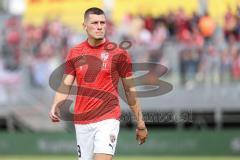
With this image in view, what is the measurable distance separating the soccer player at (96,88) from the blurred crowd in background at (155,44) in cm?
1219

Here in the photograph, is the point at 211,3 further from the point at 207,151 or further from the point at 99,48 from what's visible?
the point at 99,48


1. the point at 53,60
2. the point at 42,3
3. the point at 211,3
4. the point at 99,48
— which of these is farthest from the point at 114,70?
Answer: the point at 42,3

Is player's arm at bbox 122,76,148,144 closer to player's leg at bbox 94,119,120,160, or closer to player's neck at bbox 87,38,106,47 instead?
player's leg at bbox 94,119,120,160

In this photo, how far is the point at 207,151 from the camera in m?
22.4

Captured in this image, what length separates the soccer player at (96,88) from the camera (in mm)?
9141

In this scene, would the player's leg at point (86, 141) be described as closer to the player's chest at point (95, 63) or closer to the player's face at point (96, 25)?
the player's chest at point (95, 63)

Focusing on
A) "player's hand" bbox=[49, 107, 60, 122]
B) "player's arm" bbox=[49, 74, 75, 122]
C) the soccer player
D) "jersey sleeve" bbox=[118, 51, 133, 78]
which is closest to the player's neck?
the soccer player

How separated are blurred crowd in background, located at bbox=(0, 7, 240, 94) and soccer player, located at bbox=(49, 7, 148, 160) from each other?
12.2m

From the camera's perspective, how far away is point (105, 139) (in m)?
9.01

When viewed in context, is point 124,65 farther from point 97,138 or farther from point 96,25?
point 97,138

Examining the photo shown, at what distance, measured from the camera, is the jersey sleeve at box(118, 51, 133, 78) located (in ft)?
30.4

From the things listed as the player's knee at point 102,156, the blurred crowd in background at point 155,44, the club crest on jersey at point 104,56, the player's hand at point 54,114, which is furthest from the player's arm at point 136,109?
the blurred crowd in background at point 155,44

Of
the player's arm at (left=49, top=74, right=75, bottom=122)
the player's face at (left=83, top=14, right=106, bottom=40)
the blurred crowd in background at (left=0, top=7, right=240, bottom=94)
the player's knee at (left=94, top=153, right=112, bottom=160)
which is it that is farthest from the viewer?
the blurred crowd in background at (left=0, top=7, right=240, bottom=94)

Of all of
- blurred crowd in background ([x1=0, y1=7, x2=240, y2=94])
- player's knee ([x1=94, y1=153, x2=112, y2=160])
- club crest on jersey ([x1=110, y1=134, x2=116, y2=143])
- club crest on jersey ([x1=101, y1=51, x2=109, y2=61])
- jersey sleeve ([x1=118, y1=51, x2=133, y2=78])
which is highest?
club crest on jersey ([x1=101, y1=51, x2=109, y2=61])
